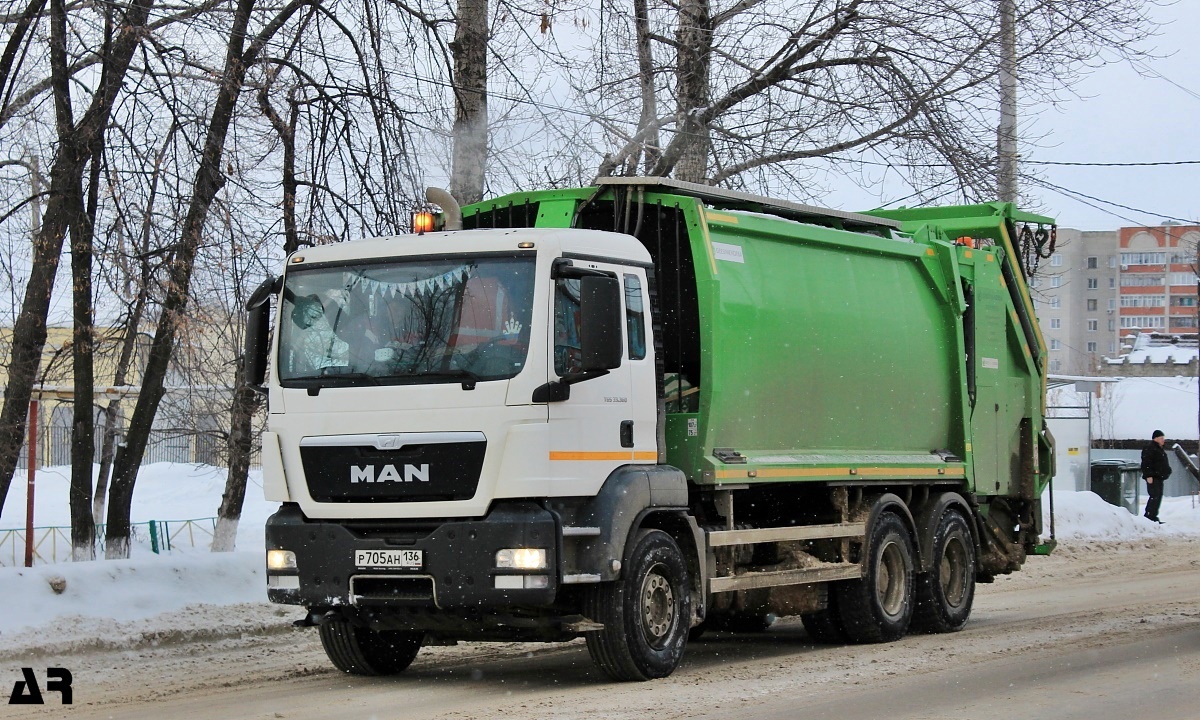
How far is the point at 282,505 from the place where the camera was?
29.0 feet

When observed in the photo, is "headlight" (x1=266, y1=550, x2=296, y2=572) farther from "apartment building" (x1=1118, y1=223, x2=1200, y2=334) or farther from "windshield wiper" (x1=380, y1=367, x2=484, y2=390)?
"apartment building" (x1=1118, y1=223, x2=1200, y2=334)

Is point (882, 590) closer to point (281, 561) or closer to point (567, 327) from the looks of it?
point (567, 327)

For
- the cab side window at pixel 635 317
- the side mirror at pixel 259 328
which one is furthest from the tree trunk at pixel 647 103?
the side mirror at pixel 259 328

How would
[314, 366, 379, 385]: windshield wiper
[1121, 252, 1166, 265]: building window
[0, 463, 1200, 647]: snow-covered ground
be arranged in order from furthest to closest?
[1121, 252, 1166, 265]: building window → [0, 463, 1200, 647]: snow-covered ground → [314, 366, 379, 385]: windshield wiper

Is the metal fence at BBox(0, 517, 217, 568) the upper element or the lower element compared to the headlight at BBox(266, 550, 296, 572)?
lower

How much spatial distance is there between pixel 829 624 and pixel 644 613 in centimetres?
Result: 307

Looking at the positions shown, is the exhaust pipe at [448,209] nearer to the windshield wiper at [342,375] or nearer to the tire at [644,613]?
the windshield wiper at [342,375]

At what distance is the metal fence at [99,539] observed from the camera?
18.4m

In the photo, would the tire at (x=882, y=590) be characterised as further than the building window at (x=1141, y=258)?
No

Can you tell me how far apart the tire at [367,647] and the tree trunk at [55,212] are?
5124 millimetres

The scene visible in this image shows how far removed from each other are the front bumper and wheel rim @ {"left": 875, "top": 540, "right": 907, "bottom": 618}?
4.31 m

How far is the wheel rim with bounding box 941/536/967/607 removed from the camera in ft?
40.6

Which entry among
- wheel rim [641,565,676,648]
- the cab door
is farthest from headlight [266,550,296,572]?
wheel rim [641,565,676,648]

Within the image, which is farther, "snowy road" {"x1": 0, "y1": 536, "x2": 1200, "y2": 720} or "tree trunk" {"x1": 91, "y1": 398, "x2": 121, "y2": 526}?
"tree trunk" {"x1": 91, "y1": 398, "x2": 121, "y2": 526}
